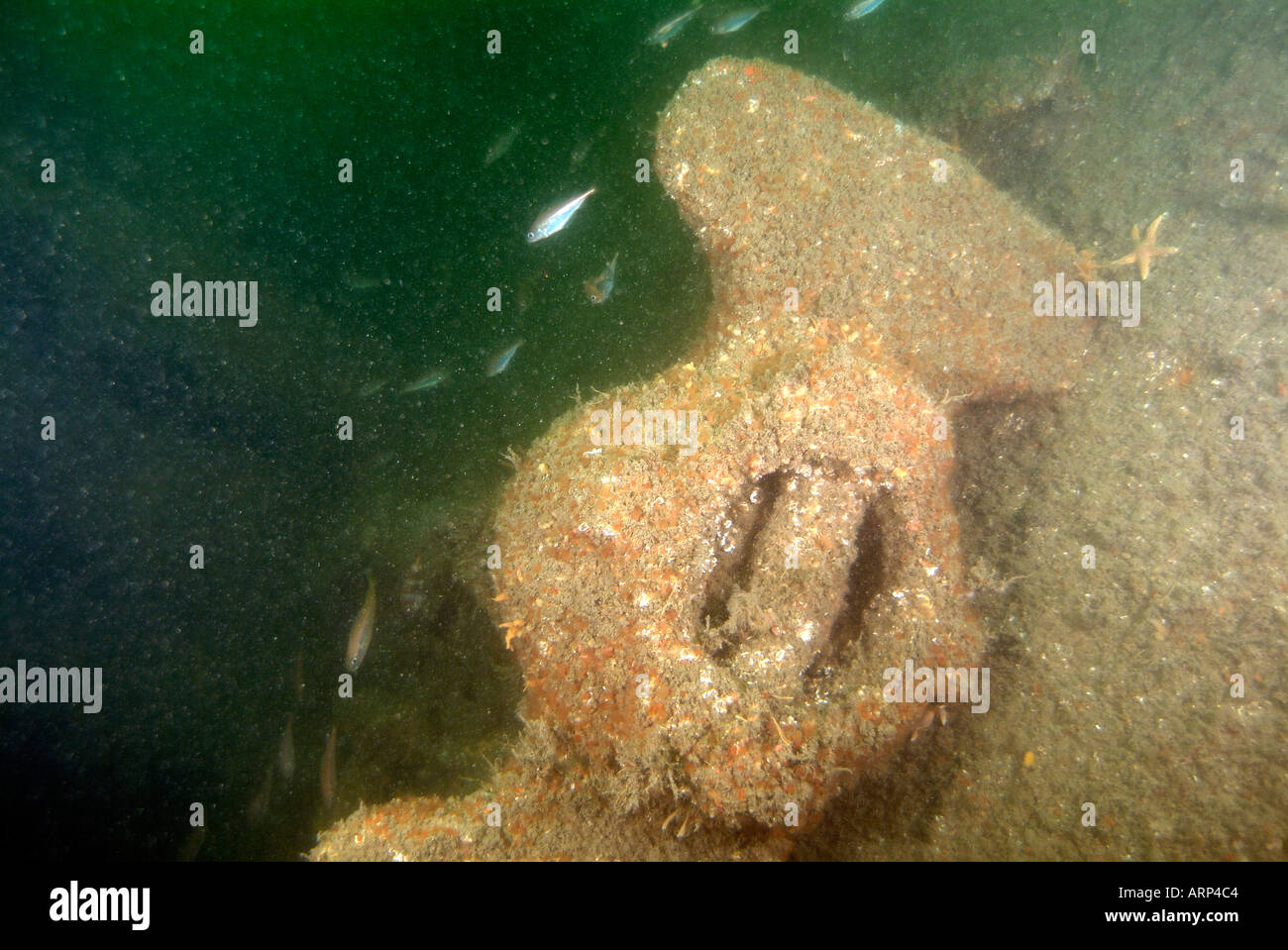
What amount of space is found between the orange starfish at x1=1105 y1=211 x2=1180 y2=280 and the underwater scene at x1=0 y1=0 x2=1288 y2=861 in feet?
0.15

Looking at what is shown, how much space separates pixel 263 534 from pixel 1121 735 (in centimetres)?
967

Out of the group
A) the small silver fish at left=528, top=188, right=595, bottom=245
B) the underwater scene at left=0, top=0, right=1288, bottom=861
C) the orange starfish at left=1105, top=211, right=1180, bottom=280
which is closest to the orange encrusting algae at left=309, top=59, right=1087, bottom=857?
the underwater scene at left=0, top=0, right=1288, bottom=861

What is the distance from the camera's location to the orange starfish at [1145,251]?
5047 millimetres

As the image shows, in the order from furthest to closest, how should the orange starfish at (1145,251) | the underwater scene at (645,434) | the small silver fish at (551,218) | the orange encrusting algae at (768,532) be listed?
the orange starfish at (1145,251)
the small silver fish at (551,218)
the underwater scene at (645,434)
the orange encrusting algae at (768,532)

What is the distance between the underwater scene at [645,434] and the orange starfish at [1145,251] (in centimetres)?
4

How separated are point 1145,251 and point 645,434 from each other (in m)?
5.45

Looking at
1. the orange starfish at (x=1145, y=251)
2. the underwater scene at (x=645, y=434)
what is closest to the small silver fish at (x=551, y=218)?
the underwater scene at (x=645, y=434)

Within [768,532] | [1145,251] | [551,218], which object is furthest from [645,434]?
[1145,251]

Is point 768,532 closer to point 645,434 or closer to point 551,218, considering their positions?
point 645,434

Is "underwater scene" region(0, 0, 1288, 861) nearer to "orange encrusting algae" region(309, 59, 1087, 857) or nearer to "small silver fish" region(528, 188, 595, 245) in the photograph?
"orange encrusting algae" region(309, 59, 1087, 857)

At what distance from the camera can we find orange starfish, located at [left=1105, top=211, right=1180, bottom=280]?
5.05 m

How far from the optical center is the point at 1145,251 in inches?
201

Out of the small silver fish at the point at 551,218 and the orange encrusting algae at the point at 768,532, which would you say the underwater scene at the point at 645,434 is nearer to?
the orange encrusting algae at the point at 768,532
